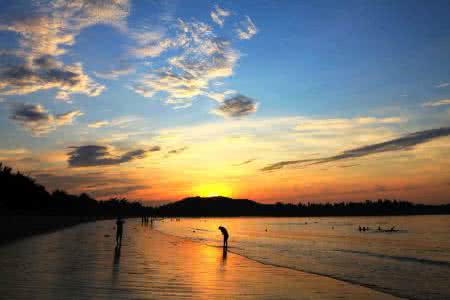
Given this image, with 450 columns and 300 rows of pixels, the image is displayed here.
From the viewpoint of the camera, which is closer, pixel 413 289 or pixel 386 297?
pixel 386 297

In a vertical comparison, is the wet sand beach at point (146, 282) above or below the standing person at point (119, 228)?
below

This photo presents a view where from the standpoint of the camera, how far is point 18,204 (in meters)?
105

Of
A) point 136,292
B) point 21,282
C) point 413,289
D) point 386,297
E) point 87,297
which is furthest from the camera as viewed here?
point 413,289

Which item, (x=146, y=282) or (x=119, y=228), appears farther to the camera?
(x=119, y=228)

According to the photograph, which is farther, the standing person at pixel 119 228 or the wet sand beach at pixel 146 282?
the standing person at pixel 119 228

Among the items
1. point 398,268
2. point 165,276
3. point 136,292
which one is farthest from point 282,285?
point 398,268

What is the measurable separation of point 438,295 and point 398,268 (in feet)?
39.7

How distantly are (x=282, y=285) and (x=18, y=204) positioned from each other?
10479 centimetres

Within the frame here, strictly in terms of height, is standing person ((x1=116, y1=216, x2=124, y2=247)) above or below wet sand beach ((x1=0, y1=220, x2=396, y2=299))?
above

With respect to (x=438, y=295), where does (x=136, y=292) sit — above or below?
above

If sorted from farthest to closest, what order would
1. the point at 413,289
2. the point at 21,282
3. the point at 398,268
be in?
the point at 398,268, the point at 413,289, the point at 21,282

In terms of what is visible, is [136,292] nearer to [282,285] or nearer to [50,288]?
[50,288]

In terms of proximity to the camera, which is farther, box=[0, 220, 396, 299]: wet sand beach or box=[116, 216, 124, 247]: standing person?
box=[116, 216, 124, 247]: standing person

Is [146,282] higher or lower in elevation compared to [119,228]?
lower
